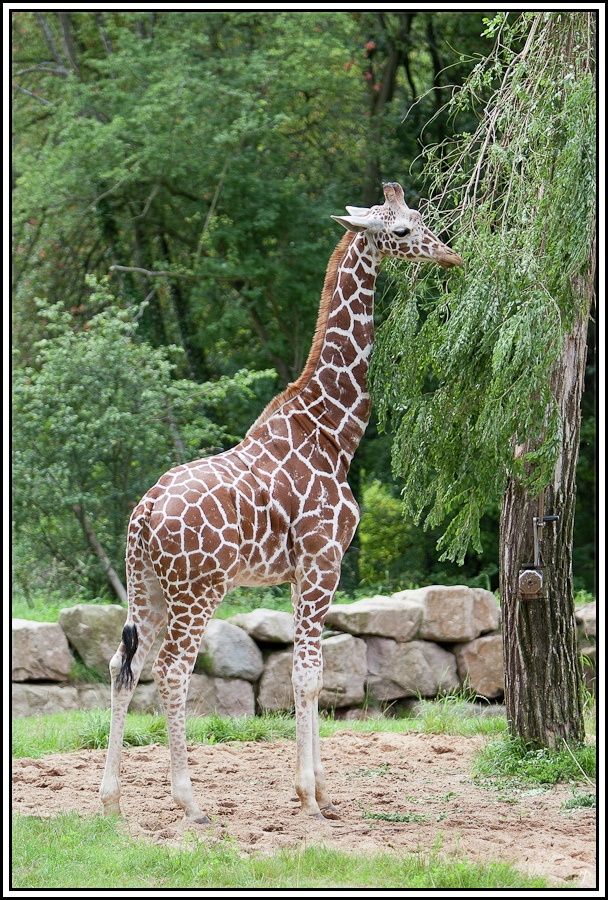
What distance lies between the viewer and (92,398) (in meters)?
9.09

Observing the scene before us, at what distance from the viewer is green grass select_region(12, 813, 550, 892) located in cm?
373

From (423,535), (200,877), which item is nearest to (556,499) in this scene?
(200,877)

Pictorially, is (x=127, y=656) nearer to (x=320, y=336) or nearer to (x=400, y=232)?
(x=320, y=336)

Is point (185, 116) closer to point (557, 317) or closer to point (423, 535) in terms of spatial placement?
point (423, 535)

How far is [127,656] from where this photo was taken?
4.63m

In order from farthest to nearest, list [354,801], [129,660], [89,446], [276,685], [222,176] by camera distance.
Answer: [222,176], [89,446], [276,685], [354,801], [129,660]

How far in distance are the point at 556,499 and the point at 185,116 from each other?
27.3 feet

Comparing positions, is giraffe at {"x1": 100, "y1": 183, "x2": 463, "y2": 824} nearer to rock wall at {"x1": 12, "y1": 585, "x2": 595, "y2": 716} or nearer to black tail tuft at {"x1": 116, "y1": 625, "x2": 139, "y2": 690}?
black tail tuft at {"x1": 116, "y1": 625, "x2": 139, "y2": 690}

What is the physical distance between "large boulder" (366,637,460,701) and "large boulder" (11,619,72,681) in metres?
2.43

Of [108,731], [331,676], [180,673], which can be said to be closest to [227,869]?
[180,673]

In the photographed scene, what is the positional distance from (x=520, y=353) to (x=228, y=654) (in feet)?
13.2

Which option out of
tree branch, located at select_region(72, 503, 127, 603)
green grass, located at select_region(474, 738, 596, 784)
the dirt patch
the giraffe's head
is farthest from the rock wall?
the giraffe's head

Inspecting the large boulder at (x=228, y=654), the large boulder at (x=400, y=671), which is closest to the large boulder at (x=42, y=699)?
the large boulder at (x=228, y=654)

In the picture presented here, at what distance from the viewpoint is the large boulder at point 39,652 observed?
23.3 ft
